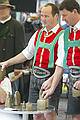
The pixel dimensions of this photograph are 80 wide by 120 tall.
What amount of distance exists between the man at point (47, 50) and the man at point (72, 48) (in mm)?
90

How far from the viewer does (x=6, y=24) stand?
13.0 feet

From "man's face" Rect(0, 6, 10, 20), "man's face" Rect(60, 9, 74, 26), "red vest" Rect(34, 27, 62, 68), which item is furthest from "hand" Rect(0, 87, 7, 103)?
"man's face" Rect(0, 6, 10, 20)

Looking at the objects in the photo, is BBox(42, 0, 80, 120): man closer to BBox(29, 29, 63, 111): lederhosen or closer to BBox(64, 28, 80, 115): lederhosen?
BBox(64, 28, 80, 115): lederhosen

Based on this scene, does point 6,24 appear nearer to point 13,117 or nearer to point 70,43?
point 70,43

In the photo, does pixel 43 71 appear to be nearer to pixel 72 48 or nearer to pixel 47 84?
pixel 47 84

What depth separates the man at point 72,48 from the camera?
302 cm

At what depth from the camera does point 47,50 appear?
3.26m

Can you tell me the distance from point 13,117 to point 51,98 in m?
0.68

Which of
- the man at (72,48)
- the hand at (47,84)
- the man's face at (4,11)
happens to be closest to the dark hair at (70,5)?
the man at (72,48)

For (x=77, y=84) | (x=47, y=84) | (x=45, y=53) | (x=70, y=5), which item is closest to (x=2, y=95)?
(x=47, y=84)

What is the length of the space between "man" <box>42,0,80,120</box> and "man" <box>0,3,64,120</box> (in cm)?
9

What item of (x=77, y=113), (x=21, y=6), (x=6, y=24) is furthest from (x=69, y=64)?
(x=21, y=6)

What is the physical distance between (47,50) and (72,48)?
270 mm

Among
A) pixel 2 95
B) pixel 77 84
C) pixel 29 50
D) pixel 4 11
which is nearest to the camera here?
pixel 77 84
